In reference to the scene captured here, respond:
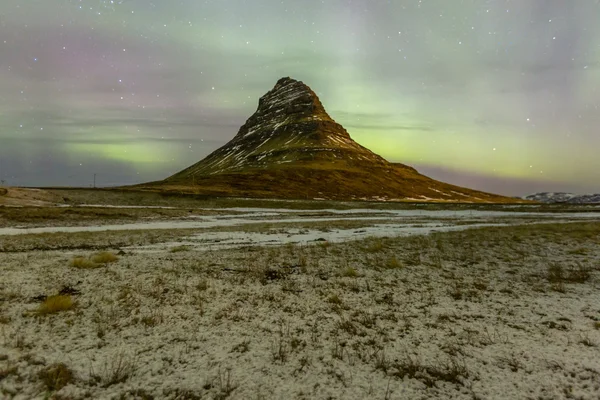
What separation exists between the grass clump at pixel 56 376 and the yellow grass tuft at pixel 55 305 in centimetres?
315

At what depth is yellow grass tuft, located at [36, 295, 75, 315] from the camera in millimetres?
8812

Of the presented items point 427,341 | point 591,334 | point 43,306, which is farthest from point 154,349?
point 591,334

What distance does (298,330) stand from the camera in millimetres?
8344

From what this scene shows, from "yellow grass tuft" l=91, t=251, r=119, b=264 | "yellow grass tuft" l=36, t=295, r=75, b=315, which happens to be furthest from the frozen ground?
"yellow grass tuft" l=91, t=251, r=119, b=264

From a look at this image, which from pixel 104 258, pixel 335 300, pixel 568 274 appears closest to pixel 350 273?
pixel 335 300

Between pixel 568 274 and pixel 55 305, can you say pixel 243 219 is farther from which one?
pixel 568 274

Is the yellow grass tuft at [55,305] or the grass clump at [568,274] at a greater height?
the grass clump at [568,274]

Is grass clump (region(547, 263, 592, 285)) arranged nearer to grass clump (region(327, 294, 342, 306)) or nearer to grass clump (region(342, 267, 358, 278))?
grass clump (region(342, 267, 358, 278))

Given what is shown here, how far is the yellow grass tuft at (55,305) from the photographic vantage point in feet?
28.9

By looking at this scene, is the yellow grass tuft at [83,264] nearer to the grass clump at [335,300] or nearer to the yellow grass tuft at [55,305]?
the yellow grass tuft at [55,305]

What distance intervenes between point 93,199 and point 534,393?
73.5 meters

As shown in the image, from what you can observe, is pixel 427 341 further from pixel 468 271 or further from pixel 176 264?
pixel 176 264

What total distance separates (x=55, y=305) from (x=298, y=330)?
6.80 meters

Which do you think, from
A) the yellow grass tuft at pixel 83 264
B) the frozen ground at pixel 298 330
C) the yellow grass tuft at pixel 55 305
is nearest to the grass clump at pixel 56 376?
the frozen ground at pixel 298 330
